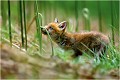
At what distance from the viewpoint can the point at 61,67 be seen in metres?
5.84

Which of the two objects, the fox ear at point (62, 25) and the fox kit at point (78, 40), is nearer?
the fox kit at point (78, 40)

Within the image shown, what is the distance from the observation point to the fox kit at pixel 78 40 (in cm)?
786

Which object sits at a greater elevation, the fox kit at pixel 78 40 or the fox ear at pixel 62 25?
the fox ear at pixel 62 25

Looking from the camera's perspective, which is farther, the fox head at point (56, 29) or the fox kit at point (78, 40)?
the fox head at point (56, 29)

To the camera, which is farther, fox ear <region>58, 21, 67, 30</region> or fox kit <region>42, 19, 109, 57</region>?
fox ear <region>58, 21, 67, 30</region>

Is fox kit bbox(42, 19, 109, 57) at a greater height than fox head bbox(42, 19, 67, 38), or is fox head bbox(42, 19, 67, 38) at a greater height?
fox head bbox(42, 19, 67, 38)

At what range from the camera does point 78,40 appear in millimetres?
8258

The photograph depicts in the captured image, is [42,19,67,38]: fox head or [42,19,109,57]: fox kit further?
[42,19,67,38]: fox head

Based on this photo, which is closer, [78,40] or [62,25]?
[78,40]

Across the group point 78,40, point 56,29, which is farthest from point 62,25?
point 78,40

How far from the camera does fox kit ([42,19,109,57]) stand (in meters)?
7.86

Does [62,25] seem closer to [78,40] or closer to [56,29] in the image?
[56,29]

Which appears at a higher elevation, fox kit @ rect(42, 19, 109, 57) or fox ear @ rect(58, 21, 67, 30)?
fox ear @ rect(58, 21, 67, 30)

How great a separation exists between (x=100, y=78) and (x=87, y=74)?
0.14 meters
